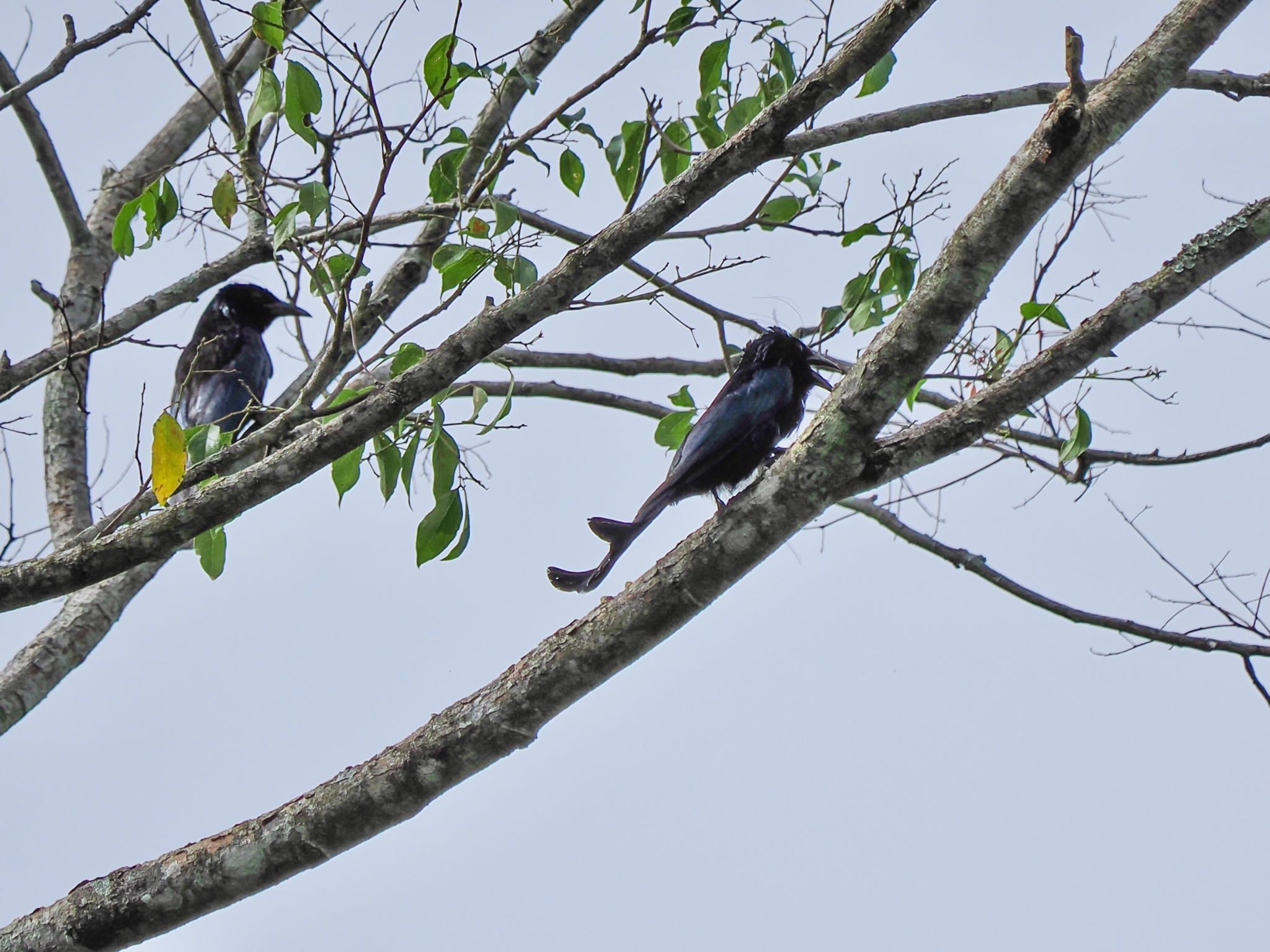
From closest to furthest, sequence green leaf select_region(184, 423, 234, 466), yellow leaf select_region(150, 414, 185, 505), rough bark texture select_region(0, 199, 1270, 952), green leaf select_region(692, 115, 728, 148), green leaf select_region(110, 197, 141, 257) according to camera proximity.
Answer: rough bark texture select_region(0, 199, 1270, 952) → yellow leaf select_region(150, 414, 185, 505) → green leaf select_region(184, 423, 234, 466) → green leaf select_region(110, 197, 141, 257) → green leaf select_region(692, 115, 728, 148)

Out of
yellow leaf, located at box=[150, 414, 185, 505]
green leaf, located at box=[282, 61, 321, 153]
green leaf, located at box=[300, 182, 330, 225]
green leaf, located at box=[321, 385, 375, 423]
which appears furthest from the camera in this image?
green leaf, located at box=[300, 182, 330, 225]

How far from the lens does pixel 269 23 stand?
138 inches

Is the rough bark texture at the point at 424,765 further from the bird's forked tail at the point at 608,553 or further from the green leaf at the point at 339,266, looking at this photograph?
the green leaf at the point at 339,266

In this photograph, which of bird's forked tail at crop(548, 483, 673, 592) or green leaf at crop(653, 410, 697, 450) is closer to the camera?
bird's forked tail at crop(548, 483, 673, 592)

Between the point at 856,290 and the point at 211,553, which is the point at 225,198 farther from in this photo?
the point at 856,290

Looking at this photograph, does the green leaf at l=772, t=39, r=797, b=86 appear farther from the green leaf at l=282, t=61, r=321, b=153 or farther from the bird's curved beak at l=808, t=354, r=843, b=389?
the green leaf at l=282, t=61, r=321, b=153

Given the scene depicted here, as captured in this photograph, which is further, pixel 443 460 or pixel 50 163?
pixel 50 163

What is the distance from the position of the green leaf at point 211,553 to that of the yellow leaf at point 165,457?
0.78m

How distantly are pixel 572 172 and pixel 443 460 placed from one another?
1.32 meters

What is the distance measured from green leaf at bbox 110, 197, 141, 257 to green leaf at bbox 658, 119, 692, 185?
69.4 inches

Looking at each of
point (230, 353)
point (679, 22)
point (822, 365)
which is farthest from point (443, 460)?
point (230, 353)

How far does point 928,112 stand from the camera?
13.7 ft

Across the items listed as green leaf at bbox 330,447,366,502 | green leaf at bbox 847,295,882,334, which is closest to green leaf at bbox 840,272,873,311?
green leaf at bbox 847,295,882,334

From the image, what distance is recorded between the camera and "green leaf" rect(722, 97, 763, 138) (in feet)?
14.7
